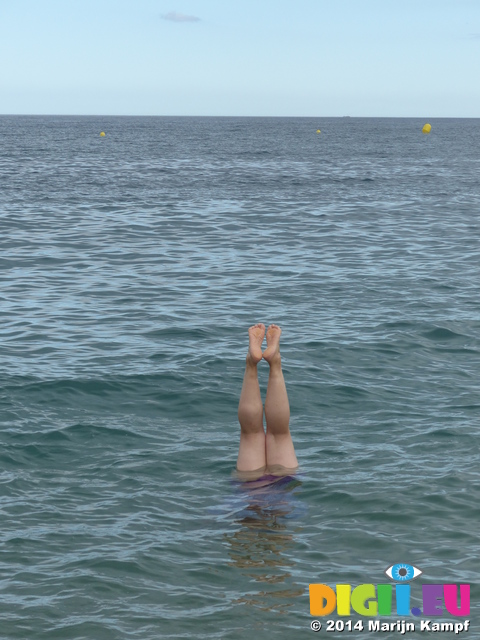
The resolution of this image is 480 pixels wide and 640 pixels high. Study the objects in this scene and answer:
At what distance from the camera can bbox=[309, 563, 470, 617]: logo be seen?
314 inches

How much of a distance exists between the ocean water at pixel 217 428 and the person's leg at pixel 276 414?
0.44 m

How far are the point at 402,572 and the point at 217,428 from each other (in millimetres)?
4687

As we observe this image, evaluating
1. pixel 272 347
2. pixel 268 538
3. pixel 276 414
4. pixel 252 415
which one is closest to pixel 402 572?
pixel 268 538

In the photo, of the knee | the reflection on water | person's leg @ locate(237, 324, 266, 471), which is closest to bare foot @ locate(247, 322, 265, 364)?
person's leg @ locate(237, 324, 266, 471)

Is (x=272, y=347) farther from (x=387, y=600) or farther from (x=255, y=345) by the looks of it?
(x=387, y=600)

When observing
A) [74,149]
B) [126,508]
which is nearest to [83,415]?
[126,508]

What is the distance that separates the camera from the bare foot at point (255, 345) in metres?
9.67

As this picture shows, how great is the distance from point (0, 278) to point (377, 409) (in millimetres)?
12864

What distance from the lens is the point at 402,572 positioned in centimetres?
857

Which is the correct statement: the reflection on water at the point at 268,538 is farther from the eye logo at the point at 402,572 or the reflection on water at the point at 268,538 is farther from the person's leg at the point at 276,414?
the eye logo at the point at 402,572

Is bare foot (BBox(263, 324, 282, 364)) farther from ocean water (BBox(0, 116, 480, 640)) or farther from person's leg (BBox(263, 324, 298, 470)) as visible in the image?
ocean water (BBox(0, 116, 480, 640))

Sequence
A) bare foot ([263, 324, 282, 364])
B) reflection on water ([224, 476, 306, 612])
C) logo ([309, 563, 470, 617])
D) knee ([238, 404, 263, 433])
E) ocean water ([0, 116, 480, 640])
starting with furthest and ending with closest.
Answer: bare foot ([263, 324, 282, 364]), knee ([238, 404, 263, 433]), ocean water ([0, 116, 480, 640]), reflection on water ([224, 476, 306, 612]), logo ([309, 563, 470, 617])

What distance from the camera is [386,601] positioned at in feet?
26.6

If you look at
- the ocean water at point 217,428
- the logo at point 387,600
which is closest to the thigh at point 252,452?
the ocean water at point 217,428
